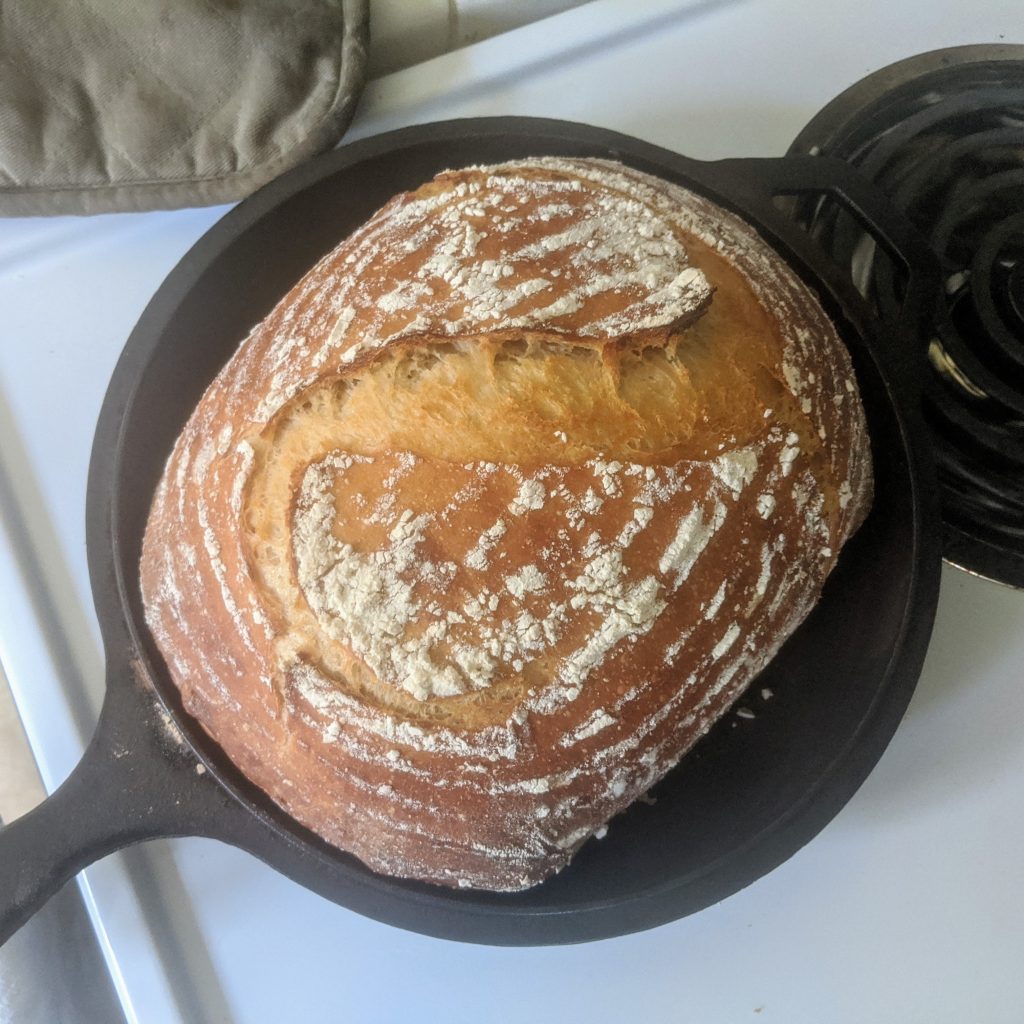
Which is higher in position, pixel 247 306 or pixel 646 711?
pixel 247 306

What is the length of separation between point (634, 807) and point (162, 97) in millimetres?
834

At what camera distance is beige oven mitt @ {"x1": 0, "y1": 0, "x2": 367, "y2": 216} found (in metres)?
0.78

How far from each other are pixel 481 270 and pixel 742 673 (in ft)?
1.26

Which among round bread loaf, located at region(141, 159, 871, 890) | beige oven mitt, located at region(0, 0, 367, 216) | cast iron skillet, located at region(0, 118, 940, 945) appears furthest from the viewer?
beige oven mitt, located at region(0, 0, 367, 216)

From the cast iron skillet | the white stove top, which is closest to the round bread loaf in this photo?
the cast iron skillet

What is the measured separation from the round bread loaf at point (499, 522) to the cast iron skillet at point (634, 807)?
65 mm

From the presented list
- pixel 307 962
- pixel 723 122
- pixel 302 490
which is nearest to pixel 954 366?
pixel 723 122

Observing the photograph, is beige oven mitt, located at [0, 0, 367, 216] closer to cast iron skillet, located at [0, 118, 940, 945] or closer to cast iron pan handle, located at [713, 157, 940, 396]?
cast iron skillet, located at [0, 118, 940, 945]

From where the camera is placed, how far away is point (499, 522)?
0.56 m

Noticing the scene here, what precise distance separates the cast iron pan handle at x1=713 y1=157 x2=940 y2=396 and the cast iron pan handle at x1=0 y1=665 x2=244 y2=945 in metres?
0.71

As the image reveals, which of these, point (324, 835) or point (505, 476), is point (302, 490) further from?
point (324, 835)

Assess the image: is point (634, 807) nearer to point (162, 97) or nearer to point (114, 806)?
point (114, 806)

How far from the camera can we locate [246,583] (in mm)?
594

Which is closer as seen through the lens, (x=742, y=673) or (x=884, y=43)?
(x=742, y=673)
